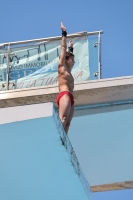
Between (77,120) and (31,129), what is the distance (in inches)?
173

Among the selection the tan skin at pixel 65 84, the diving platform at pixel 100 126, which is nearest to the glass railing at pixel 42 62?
the diving platform at pixel 100 126

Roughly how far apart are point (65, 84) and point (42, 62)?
2.74m

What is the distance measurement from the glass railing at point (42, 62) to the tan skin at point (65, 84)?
2006mm

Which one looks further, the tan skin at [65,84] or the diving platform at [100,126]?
the diving platform at [100,126]

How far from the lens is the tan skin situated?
22.1 feet

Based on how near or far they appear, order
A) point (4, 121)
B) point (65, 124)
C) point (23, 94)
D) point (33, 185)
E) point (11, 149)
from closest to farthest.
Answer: point (4, 121)
point (11, 149)
point (33, 185)
point (65, 124)
point (23, 94)

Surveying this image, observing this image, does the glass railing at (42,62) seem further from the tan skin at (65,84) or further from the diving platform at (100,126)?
the tan skin at (65,84)

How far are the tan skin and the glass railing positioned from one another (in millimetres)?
2006

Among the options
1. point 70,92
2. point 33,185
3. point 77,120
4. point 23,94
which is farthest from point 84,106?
point 33,185

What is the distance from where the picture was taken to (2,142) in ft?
16.4

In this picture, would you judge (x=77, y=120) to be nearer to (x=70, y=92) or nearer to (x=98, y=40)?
(x=98, y=40)

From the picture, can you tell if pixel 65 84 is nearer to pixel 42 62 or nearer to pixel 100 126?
pixel 100 126

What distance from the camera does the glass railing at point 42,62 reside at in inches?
367

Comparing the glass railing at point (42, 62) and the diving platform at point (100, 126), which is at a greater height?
the glass railing at point (42, 62)
